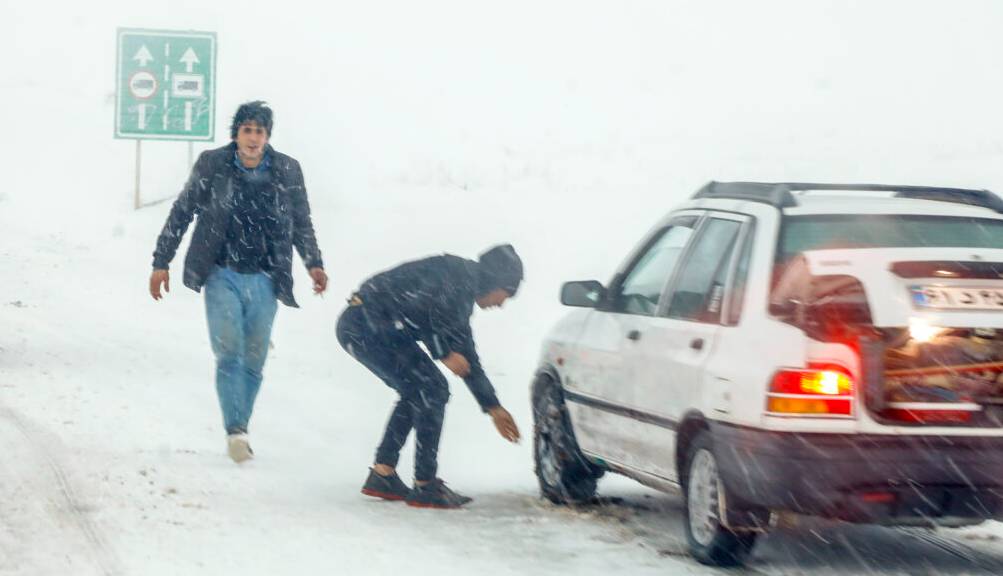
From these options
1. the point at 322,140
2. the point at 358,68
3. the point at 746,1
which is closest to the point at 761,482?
the point at 322,140

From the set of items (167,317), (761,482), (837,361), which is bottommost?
(167,317)

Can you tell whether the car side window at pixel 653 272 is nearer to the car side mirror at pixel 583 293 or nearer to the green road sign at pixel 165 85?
the car side mirror at pixel 583 293

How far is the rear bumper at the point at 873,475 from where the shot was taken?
650 cm

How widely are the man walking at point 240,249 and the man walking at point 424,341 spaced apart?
3.95 feet

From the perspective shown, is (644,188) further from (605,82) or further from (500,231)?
(605,82)

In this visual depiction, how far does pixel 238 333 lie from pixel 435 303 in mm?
1784

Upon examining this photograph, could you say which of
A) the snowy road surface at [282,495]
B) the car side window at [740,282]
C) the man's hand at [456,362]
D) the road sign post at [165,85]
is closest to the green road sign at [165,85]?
the road sign post at [165,85]

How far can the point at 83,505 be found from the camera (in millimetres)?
8203

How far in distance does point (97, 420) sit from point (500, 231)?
14883mm

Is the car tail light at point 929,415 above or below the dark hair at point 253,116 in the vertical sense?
below

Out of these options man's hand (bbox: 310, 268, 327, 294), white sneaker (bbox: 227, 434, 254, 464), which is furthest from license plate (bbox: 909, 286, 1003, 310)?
white sneaker (bbox: 227, 434, 254, 464)

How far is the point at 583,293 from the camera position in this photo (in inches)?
343

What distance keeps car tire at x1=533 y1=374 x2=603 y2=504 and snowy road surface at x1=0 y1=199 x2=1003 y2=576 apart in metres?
0.13

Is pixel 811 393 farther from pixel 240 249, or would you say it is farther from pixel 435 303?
pixel 240 249
